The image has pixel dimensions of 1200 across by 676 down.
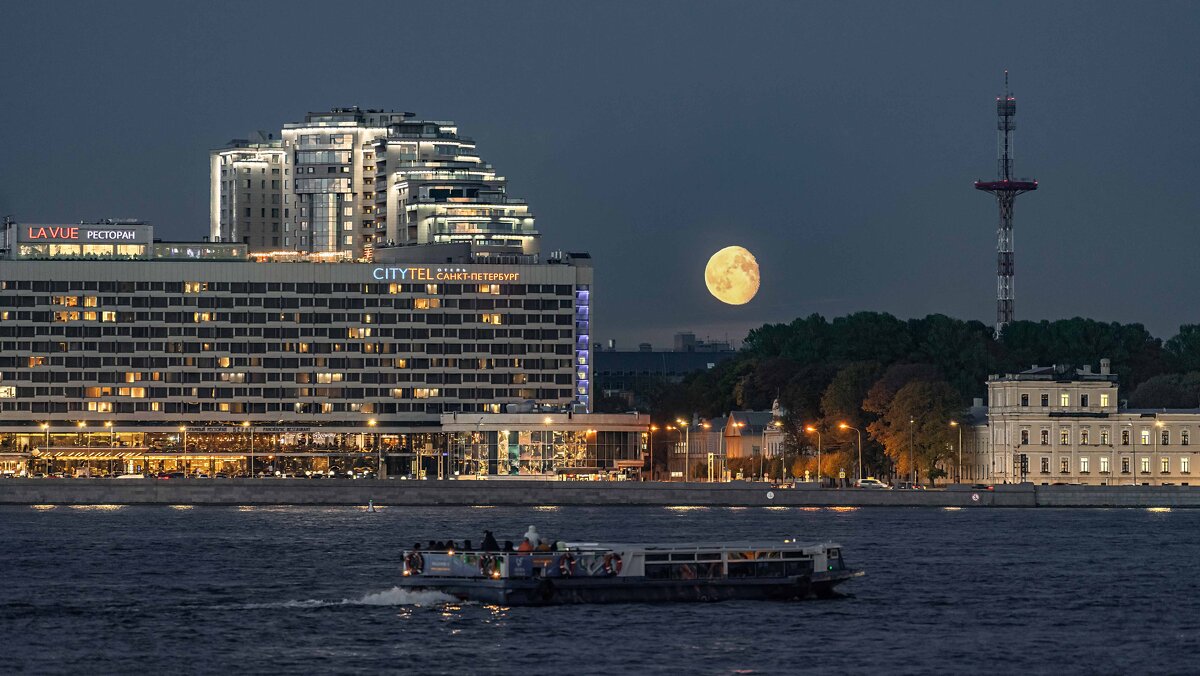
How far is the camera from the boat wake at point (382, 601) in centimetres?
9100

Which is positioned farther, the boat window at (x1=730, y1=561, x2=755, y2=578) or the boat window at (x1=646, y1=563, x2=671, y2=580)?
the boat window at (x1=730, y1=561, x2=755, y2=578)

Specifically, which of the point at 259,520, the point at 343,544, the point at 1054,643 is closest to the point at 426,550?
the point at 1054,643

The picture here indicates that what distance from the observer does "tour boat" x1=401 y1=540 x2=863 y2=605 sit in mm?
89188

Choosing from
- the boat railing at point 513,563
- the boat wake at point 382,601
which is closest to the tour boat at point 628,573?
the boat railing at point 513,563

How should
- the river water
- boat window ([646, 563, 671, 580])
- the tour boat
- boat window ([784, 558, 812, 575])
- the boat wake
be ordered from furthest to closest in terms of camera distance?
boat window ([784, 558, 812, 575]) < boat window ([646, 563, 671, 580]) < the boat wake < the tour boat < the river water

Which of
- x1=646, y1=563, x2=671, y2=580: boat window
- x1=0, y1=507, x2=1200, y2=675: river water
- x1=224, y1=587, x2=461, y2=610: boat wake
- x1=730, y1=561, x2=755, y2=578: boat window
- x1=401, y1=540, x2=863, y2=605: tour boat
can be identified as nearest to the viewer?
x1=0, y1=507, x2=1200, y2=675: river water

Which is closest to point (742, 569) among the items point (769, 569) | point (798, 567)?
point (769, 569)

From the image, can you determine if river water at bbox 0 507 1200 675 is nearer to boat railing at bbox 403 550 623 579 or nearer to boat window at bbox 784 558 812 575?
boat window at bbox 784 558 812 575

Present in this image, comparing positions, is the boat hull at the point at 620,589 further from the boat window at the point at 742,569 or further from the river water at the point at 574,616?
the river water at the point at 574,616

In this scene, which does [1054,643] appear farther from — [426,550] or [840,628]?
[426,550]

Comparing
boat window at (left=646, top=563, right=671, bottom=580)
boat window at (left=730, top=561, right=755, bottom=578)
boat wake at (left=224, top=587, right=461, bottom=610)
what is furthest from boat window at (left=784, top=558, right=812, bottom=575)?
boat wake at (left=224, top=587, right=461, bottom=610)

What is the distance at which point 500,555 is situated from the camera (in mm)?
88750

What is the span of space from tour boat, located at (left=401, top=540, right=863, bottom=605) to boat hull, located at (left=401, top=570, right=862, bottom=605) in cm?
4

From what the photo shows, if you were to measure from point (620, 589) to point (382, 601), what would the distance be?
960 cm
